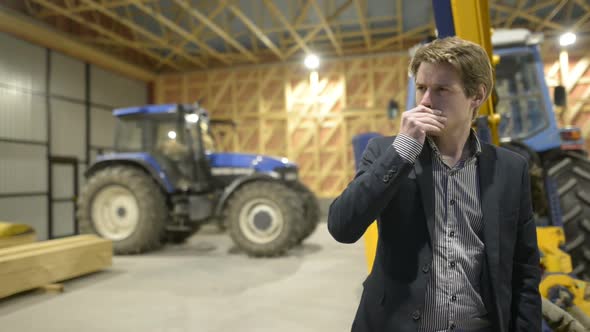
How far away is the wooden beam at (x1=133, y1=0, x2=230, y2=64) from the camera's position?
7.53 meters

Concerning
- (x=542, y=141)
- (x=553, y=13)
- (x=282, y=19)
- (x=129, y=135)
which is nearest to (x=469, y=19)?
(x=542, y=141)

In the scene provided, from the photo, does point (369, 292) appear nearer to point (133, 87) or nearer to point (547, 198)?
point (547, 198)

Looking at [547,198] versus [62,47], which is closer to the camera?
[547,198]

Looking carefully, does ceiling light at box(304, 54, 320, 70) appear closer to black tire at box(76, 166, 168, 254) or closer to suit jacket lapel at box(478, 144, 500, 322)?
black tire at box(76, 166, 168, 254)

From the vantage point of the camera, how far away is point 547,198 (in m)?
3.10

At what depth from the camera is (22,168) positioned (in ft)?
25.6

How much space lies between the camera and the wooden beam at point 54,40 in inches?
290

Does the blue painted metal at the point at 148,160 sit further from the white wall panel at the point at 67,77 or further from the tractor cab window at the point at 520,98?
the tractor cab window at the point at 520,98

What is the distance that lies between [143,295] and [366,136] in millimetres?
2482

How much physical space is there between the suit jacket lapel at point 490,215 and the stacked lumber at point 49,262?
12.1ft

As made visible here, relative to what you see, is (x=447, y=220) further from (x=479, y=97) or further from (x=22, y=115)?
(x=22, y=115)

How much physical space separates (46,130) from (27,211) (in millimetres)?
1869

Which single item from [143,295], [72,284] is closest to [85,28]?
[72,284]

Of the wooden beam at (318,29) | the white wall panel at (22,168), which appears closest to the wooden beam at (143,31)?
the wooden beam at (318,29)
